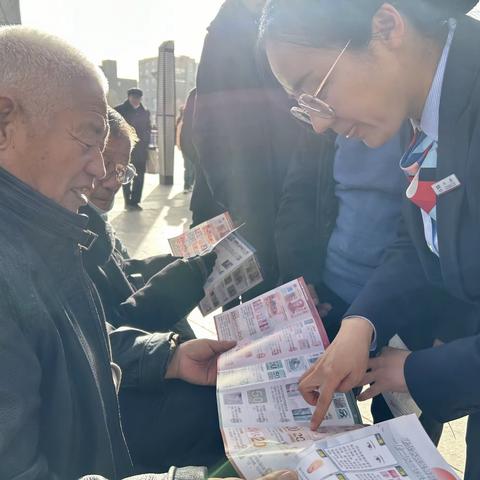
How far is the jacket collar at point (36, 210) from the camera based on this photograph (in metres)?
0.92

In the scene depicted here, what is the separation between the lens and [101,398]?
1040mm

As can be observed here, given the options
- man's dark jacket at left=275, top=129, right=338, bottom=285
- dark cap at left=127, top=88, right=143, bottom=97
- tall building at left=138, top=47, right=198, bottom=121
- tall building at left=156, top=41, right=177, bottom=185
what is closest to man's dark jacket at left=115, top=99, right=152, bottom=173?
dark cap at left=127, top=88, right=143, bottom=97

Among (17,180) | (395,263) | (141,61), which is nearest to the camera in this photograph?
(17,180)

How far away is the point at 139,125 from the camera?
313 inches

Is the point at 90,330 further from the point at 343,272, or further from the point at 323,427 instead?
the point at 343,272

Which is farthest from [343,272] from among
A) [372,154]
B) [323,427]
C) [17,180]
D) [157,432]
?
[17,180]

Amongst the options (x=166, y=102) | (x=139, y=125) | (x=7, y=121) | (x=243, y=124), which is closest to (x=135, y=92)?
(x=139, y=125)

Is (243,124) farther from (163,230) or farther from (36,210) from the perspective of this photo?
(163,230)

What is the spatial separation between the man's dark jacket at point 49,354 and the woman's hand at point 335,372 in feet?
1.51

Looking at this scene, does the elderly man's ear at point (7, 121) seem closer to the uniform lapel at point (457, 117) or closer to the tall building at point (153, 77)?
the uniform lapel at point (457, 117)

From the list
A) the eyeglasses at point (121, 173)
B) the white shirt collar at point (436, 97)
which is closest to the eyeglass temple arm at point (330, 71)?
the white shirt collar at point (436, 97)

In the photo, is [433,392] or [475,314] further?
[475,314]

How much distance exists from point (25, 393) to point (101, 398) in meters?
0.24

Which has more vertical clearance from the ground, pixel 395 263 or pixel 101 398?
pixel 395 263
